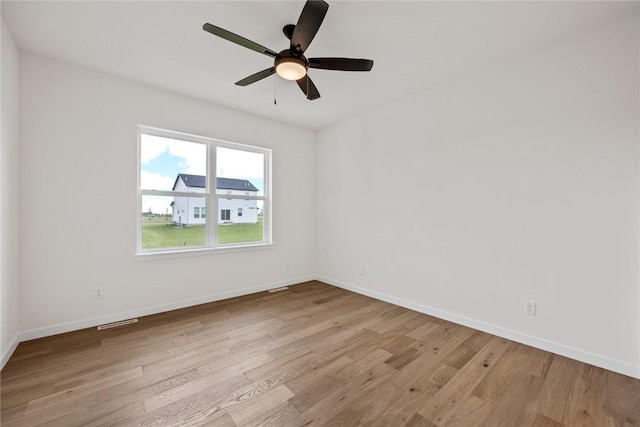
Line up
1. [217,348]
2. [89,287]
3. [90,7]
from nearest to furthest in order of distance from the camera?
[90,7], [217,348], [89,287]

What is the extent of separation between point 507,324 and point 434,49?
2.70 m

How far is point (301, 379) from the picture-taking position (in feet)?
6.41

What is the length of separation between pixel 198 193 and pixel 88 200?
1.14 metres

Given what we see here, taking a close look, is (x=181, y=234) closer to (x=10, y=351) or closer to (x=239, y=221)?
(x=239, y=221)

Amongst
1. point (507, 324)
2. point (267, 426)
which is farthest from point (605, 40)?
point (267, 426)

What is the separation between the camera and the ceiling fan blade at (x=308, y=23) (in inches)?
61.9

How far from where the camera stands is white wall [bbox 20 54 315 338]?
2.53 m

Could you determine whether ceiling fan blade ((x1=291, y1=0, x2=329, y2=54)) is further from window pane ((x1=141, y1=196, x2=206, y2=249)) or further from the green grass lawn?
the green grass lawn

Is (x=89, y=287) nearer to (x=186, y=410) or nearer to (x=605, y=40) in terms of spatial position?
(x=186, y=410)

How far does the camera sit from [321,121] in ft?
14.1

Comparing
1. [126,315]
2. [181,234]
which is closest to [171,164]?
[181,234]

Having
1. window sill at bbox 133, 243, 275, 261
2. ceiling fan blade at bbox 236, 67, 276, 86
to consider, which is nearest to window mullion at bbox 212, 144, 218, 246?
window sill at bbox 133, 243, 275, 261

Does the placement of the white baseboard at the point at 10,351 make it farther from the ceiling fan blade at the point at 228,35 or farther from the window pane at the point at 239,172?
the ceiling fan blade at the point at 228,35

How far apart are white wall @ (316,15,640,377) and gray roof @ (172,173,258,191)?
6.52 feet
